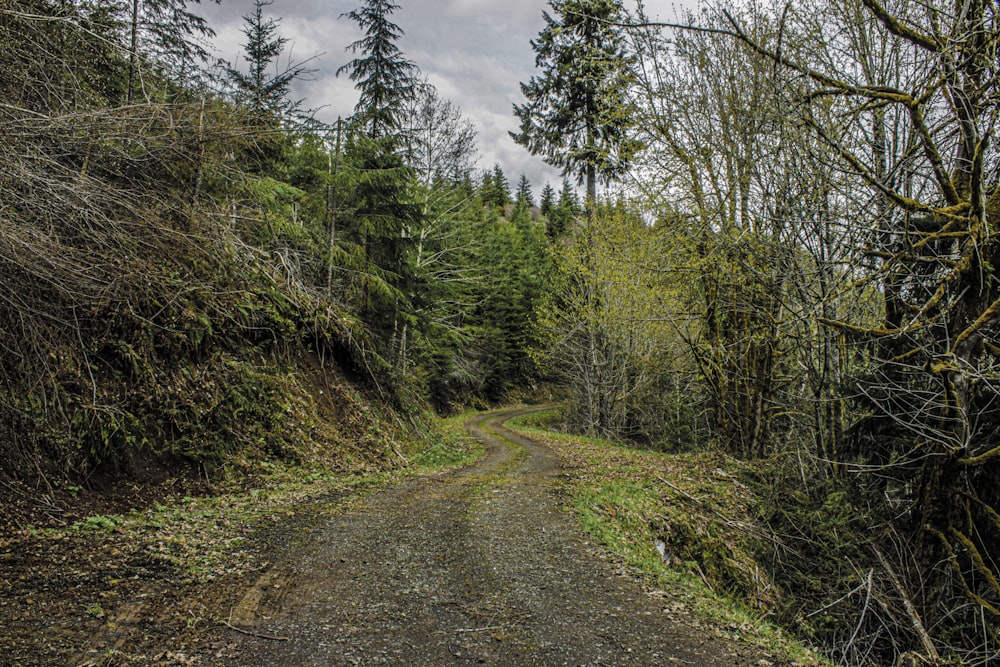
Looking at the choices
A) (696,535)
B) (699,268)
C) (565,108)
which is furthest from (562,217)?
(696,535)

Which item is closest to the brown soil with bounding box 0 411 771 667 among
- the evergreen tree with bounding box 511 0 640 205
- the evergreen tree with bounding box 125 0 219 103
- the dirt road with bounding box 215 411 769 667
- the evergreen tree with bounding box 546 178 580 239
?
the dirt road with bounding box 215 411 769 667

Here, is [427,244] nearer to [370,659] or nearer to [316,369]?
[316,369]

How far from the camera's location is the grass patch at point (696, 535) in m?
4.74

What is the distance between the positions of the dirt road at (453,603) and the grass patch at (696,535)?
1.45 ft

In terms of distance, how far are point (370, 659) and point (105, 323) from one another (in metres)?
Result: 5.90

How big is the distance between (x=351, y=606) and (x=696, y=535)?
531cm

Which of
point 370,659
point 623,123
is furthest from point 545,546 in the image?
point 623,123

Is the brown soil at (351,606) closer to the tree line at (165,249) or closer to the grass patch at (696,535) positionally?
the grass patch at (696,535)

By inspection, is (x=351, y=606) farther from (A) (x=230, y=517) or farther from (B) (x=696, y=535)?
(B) (x=696, y=535)

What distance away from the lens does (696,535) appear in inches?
293

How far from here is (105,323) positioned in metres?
6.68

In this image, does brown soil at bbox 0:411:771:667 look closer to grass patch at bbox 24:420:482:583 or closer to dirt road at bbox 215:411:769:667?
dirt road at bbox 215:411:769:667

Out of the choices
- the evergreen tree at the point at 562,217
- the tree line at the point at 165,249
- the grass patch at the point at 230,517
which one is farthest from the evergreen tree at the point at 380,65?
the evergreen tree at the point at 562,217

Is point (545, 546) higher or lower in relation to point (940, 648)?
higher
